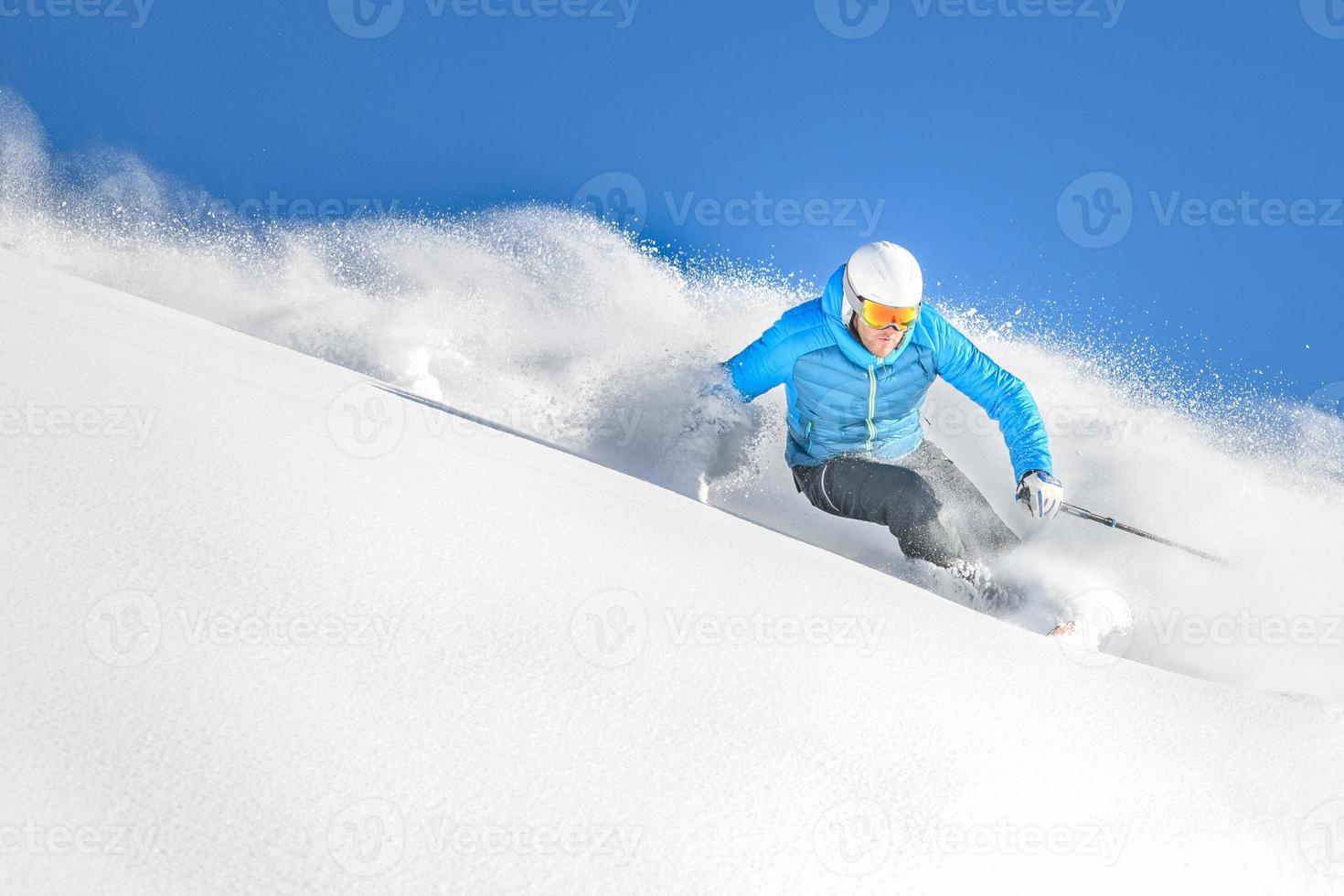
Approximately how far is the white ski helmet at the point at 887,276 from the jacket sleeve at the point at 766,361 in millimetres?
365

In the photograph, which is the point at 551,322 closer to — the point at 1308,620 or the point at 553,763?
the point at 1308,620

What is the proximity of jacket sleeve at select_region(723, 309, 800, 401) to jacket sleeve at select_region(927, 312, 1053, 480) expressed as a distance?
0.54 meters

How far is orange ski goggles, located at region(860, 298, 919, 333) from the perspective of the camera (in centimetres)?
336

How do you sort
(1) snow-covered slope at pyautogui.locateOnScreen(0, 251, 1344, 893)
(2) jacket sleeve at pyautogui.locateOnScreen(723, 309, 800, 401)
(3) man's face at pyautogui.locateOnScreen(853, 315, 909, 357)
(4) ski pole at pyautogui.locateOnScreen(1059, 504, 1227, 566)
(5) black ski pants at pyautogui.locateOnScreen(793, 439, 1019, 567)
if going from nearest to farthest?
(1) snow-covered slope at pyautogui.locateOnScreen(0, 251, 1344, 893) < (5) black ski pants at pyautogui.locateOnScreen(793, 439, 1019, 567) < (3) man's face at pyautogui.locateOnScreen(853, 315, 909, 357) < (4) ski pole at pyautogui.locateOnScreen(1059, 504, 1227, 566) < (2) jacket sleeve at pyautogui.locateOnScreen(723, 309, 800, 401)

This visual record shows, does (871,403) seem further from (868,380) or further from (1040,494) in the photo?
(1040,494)

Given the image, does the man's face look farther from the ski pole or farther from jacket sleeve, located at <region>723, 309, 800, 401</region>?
the ski pole

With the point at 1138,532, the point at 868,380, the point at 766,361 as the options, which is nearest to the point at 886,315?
the point at 868,380

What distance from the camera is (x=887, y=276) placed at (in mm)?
3334

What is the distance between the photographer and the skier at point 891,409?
3340 millimetres

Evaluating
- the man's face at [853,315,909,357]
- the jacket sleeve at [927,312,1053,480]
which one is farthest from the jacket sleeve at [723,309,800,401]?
the jacket sleeve at [927,312,1053,480]

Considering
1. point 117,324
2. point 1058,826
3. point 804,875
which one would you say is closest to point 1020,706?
point 1058,826

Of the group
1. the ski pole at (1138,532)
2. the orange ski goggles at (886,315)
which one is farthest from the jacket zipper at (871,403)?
the ski pole at (1138,532)

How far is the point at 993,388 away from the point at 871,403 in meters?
0.45

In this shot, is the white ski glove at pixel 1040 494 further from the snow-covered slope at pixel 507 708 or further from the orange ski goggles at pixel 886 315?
the snow-covered slope at pixel 507 708
